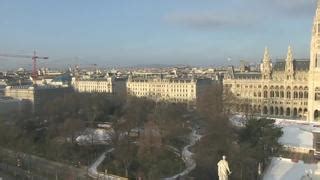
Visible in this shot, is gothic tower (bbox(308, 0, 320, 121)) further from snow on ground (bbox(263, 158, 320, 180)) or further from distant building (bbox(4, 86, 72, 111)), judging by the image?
distant building (bbox(4, 86, 72, 111))

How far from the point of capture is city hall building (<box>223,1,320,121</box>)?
3253 inches

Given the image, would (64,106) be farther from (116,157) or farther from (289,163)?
(289,163)

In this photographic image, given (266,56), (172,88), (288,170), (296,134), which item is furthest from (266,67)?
(288,170)

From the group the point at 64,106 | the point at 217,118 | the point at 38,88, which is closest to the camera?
the point at 217,118

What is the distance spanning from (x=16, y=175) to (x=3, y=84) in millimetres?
96383

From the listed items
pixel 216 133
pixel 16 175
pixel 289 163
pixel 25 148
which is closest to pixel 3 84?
pixel 25 148

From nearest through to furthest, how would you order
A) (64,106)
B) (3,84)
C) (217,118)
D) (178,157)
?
1. (178,157)
2. (217,118)
3. (64,106)
4. (3,84)

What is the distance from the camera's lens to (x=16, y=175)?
46375 mm

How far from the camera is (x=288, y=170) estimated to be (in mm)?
38688

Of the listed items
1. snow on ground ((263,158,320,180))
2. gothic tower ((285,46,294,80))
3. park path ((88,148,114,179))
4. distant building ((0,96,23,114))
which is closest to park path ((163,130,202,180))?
park path ((88,148,114,179))

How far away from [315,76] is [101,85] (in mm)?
68885

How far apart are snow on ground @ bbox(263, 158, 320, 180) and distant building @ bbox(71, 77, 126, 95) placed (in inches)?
3443

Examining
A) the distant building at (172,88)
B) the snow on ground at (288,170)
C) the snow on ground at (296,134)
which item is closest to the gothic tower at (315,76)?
the snow on ground at (296,134)

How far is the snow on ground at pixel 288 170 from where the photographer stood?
36.4 meters
